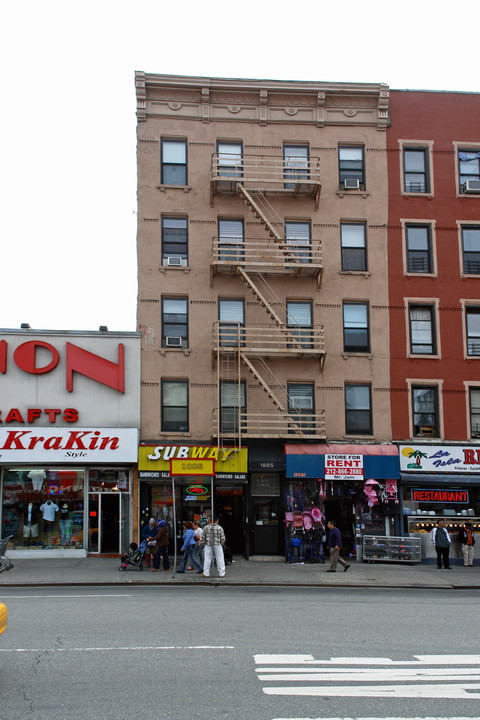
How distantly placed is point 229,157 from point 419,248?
25.7 ft

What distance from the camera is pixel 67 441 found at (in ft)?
79.7

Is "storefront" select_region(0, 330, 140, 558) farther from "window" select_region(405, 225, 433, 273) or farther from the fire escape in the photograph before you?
"window" select_region(405, 225, 433, 273)

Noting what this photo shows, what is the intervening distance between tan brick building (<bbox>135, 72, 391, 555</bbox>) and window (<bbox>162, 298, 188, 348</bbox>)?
0.05m

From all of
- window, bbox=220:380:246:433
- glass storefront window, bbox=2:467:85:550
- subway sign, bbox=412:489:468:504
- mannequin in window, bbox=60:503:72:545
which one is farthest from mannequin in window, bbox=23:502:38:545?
subway sign, bbox=412:489:468:504

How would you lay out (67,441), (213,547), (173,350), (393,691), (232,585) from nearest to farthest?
1. (393,691)
2. (232,585)
3. (213,547)
4. (67,441)
5. (173,350)

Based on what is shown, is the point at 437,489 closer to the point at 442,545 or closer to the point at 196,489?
the point at 442,545

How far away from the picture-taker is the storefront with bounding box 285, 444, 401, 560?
24562 millimetres

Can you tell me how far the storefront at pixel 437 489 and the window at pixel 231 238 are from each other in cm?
897

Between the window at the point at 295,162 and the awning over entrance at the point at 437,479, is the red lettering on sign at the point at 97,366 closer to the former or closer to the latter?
the window at the point at 295,162

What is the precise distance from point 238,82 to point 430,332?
11600 mm

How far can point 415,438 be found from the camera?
26.1 meters

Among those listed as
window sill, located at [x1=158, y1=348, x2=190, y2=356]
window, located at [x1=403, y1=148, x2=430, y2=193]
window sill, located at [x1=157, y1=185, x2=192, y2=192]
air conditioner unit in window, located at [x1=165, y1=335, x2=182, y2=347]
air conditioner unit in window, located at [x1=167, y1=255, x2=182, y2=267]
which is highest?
window, located at [x1=403, y1=148, x2=430, y2=193]

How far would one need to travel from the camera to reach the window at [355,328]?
26.6m

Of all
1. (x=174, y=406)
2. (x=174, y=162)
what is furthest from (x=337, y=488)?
(x=174, y=162)
